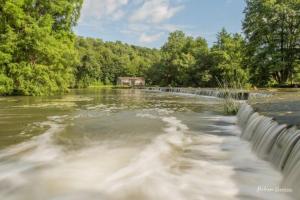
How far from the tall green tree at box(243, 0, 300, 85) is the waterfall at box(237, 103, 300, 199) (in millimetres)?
22343

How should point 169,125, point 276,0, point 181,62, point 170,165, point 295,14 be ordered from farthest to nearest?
point 181,62 → point 276,0 → point 295,14 → point 169,125 → point 170,165

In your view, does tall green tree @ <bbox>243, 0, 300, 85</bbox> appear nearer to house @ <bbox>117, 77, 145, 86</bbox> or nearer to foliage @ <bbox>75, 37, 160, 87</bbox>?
foliage @ <bbox>75, 37, 160, 87</bbox>

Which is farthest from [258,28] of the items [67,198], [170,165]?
[67,198]

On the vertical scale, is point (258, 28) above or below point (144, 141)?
above

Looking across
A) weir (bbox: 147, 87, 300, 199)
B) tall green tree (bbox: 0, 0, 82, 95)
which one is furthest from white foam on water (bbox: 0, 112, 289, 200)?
tall green tree (bbox: 0, 0, 82, 95)

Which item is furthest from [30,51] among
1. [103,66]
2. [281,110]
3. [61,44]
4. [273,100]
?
[103,66]

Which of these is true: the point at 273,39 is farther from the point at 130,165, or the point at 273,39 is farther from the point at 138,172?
the point at 138,172

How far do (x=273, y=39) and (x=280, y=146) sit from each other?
26.1 m

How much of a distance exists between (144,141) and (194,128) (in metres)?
2.30

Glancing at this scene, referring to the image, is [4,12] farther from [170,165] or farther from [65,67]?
[170,165]

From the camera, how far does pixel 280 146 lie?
5.04 meters

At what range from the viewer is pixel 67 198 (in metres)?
3.90

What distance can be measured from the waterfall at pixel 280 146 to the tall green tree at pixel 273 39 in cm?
2234

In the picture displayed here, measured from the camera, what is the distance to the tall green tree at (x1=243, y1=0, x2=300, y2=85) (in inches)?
1075
